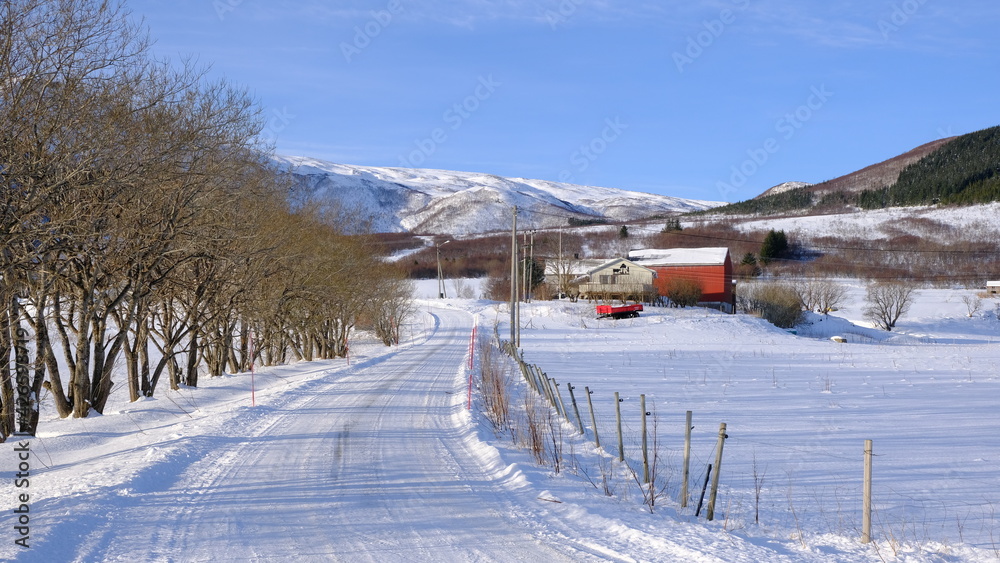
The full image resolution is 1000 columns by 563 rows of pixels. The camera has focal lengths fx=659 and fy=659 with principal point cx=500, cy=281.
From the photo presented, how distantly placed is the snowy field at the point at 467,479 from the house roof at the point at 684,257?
177 feet

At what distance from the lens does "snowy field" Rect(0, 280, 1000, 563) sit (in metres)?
6.23

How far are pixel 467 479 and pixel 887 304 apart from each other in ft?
254

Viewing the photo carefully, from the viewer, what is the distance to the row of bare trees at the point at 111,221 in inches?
383

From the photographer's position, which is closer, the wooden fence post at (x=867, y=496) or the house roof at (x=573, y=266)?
the wooden fence post at (x=867, y=496)

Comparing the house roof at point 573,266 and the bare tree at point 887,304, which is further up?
the house roof at point 573,266

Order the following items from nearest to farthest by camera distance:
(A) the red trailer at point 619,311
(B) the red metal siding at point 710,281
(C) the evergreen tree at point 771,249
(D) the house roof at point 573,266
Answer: (A) the red trailer at point 619,311, (B) the red metal siding at point 710,281, (D) the house roof at point 573,266, (C) the evergreen tree at point 771,249

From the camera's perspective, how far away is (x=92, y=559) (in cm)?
556

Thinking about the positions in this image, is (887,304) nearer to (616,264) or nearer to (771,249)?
(616,264)

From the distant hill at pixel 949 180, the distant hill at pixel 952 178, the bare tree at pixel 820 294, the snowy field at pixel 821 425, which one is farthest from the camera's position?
the distant hill at pixel 949 180

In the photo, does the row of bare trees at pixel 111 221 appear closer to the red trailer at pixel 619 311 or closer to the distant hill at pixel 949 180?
the red trailer at pixel 619 311

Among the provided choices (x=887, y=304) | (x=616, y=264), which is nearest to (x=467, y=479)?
(x=616, y=264)

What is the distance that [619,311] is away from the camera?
6041 centimetres

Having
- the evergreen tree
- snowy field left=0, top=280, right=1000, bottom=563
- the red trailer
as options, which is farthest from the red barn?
snowy field left=0, top=280, right=1000, bottom=563

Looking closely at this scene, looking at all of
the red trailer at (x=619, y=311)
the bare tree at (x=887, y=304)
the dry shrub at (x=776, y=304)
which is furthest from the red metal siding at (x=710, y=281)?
the bare tree at (x=887, y=304)
